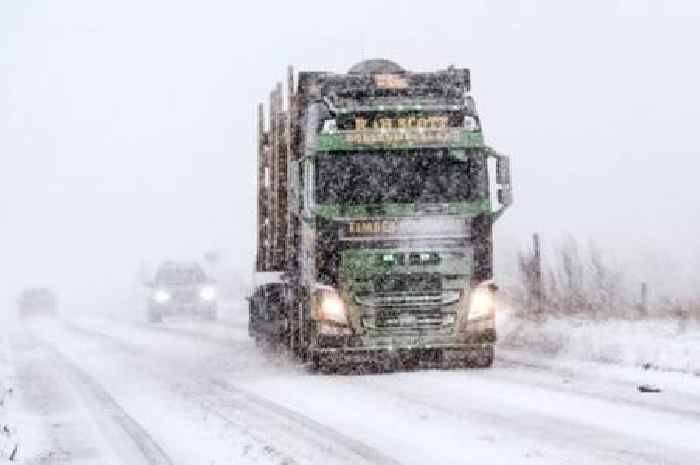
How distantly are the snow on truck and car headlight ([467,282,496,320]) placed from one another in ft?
0.05

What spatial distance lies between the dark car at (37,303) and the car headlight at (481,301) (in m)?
39.5

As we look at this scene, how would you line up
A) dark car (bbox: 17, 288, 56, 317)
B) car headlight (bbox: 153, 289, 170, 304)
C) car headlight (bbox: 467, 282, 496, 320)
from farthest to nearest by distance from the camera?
dark car (bbox: 17, 288, 56, 317)
car headlight (bbox: 153, 289, 170, 304)
car headlight (bbox: 467, 282, 496, 320)

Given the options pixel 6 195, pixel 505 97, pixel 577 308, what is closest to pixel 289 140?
pixel 577 308

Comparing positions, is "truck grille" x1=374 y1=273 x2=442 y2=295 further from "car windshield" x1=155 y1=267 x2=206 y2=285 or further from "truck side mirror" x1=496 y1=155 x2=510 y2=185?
"car windshield" x1=155 y1=267 x2=206 y2=285

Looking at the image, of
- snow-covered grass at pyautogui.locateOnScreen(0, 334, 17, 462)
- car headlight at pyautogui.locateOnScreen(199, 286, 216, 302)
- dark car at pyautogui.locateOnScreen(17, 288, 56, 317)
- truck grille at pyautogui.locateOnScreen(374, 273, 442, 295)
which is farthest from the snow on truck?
dark car at pyautogui.locateOnScreen(17, 288, 56, 317)

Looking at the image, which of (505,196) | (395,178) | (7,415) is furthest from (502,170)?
(7,415)

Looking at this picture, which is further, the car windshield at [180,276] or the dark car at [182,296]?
the car windshield at [180,276]

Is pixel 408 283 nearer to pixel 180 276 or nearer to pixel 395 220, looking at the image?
pixel 395 220

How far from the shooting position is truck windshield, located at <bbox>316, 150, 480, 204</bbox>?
1506 centimetres

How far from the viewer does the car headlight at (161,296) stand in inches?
1426

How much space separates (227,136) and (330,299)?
131357 millimetres

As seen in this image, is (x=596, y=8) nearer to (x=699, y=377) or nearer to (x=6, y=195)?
(x=6, y=195)

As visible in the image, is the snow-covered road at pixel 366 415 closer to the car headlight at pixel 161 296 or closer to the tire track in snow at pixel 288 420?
the tire track in snow at pixel 288 420

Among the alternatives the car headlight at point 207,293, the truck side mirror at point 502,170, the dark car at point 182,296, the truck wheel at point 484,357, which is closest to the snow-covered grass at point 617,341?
the truck wheel at point 484,357
